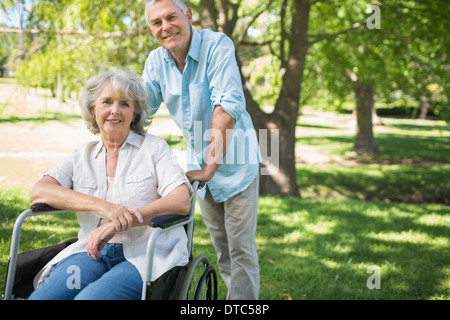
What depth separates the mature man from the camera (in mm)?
2189

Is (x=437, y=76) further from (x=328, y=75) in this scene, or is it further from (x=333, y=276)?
(x=333, y=276)

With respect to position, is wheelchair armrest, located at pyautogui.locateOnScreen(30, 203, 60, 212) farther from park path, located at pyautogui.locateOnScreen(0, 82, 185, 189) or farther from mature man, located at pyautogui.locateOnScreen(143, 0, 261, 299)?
park path, located at pyautogui.locateOnScreen(0, 82, 185, 189)

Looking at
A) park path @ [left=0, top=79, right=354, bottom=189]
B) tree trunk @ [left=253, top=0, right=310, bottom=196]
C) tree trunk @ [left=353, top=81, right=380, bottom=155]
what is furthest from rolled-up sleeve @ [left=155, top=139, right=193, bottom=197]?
tree trunk @ [left=353, top=81, right=380, bottom=155]

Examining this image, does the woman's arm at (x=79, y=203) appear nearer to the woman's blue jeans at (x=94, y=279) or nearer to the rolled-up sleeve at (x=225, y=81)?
the woman's blue jeans at (x=94, y=279)

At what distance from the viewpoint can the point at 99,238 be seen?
1831 millimetres

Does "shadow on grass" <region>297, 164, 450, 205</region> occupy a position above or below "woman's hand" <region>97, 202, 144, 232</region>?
below

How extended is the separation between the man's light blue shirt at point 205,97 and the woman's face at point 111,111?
404mm

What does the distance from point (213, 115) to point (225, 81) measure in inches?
→ 7.5

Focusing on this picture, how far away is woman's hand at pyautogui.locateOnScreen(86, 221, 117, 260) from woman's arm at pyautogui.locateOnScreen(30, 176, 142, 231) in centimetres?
4

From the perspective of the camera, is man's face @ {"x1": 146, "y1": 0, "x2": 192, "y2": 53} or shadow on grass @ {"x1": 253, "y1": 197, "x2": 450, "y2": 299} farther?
shadow on grass @ {"x1": 253, "y1": 197, "x2": 450, "y2": 299}

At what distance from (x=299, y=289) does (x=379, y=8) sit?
17.3 ft

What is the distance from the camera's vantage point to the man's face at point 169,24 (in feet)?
Answer: 7.13

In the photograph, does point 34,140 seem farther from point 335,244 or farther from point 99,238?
point 99,238
